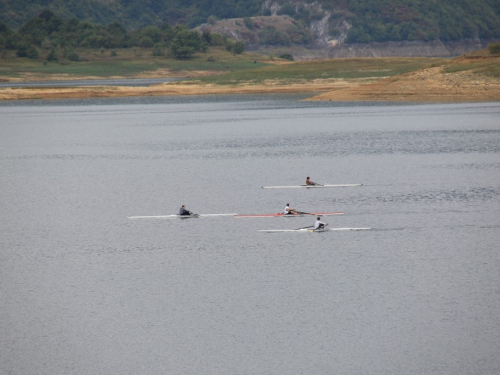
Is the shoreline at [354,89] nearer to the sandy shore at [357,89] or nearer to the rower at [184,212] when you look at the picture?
the sandy shore at [357,89]

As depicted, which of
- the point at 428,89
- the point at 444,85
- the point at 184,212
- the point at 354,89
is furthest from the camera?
the point at 354,89

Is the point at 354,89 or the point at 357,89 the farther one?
the point at 354,89

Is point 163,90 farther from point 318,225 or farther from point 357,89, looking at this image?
point 318,225

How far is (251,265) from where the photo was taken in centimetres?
4425

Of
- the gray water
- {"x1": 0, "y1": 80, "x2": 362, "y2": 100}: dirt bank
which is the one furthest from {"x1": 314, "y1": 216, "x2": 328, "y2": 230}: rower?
{"x1": 0, "y1": 80, "x2": 362, "y2": 100}: dirt bank

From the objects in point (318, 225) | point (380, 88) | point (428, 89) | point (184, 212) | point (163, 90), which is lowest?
point (163, 90)

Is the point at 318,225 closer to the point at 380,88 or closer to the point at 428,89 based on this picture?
the point at 428,89

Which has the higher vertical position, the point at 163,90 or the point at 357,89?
the point at 357,89

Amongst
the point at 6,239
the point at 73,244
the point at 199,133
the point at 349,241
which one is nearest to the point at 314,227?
the point at 349,241

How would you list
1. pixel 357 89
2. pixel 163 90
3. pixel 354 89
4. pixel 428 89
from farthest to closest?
1. pixel 163 90
2. pixel 354 89
3. pixel 357 89
4. pixel 428 89

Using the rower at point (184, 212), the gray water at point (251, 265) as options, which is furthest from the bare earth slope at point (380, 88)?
the rower at point (184, 212)

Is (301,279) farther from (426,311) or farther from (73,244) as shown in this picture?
(73,244)

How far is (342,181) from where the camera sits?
7238cm

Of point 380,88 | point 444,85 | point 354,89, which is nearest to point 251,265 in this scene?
point 444,85
